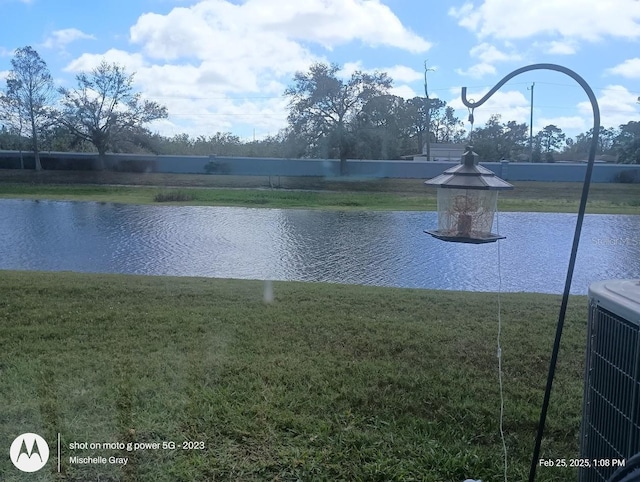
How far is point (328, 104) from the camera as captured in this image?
18172 millimetres

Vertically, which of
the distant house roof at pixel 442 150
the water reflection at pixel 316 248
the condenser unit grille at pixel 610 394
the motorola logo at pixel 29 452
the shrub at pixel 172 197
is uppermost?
the distant house roof at pixel 442 150

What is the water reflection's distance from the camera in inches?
273

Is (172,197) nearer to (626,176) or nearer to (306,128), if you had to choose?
(306,128)

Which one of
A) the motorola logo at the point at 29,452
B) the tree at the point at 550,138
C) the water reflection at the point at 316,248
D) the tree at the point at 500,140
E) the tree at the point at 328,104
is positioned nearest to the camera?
the motorola logo at the point at 29,452

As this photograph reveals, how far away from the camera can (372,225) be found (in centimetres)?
1185

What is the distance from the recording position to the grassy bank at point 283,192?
15.1 meters

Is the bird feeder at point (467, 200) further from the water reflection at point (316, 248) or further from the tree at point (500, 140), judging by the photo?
the tree at point (500, 140)

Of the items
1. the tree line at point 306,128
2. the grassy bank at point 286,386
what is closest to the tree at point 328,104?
the tree line at point 306,128

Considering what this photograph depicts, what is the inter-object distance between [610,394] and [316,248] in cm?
738

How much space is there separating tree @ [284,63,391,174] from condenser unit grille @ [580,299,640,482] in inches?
655

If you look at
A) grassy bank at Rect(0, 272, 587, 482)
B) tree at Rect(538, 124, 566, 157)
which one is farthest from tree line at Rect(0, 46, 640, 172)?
grassy bank at Rect(0, 272, 587, 482)

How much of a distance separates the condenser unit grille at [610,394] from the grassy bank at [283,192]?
472 inches

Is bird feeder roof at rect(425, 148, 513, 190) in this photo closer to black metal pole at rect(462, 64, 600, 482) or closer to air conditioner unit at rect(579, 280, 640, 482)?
black metal pole at rect(462, 64, 600, 482)

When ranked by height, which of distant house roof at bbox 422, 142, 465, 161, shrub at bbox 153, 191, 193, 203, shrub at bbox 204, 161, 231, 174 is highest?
distant house roof at bbox 422, 142, 465, 161
